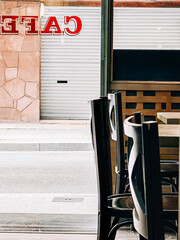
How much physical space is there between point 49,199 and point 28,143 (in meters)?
3.53

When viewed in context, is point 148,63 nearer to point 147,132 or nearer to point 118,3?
point 118,3

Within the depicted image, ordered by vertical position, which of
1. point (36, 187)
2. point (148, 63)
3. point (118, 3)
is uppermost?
point (118, 3)

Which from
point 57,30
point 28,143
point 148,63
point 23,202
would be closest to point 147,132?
point 148,63

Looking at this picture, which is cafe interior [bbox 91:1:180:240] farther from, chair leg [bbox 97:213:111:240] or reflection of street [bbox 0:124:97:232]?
reflection of street [bbox 0:124:97:232]

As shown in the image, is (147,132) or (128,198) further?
(128,198)

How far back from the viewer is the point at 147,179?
61.6 inches

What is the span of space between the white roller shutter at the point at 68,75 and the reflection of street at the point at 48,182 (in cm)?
146

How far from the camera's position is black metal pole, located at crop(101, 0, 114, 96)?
3926mm

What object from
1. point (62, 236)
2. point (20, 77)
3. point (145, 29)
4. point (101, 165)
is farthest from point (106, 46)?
point (20, 77)

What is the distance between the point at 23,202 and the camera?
4.61m

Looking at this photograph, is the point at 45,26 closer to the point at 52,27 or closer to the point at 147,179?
the point at 52,27

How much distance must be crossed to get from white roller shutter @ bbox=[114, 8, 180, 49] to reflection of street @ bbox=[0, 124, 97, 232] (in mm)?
1475

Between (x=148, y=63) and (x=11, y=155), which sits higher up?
(x=148, y=63)

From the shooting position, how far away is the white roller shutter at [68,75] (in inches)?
443
